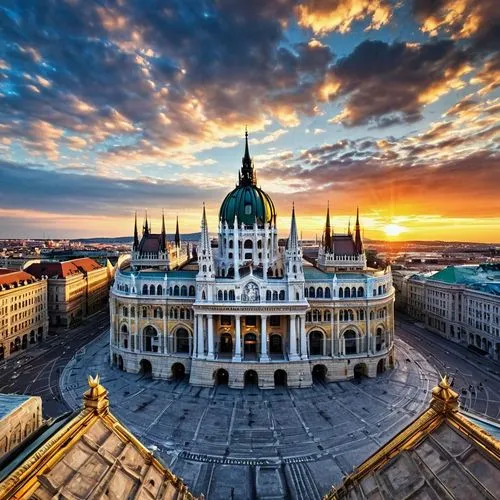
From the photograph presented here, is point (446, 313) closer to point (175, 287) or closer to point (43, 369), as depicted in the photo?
point (175, 287)

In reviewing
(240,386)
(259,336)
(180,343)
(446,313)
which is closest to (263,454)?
(240,386)

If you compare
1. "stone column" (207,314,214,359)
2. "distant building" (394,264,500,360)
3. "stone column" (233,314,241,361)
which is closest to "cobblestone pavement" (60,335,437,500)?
"stone column" (233,314,241,361)

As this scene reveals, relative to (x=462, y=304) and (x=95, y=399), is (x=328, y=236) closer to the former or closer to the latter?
(x=462, y=304)

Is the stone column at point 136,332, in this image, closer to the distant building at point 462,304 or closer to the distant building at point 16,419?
the distant building at point 16,419

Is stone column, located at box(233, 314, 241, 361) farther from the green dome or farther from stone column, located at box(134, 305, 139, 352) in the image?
the green dome

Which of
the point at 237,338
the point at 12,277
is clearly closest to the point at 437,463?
the point at 237,338

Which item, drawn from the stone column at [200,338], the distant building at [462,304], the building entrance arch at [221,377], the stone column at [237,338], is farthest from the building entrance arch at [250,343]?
the distant building at [462,304]
